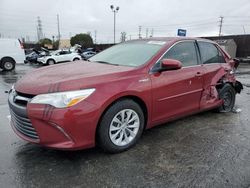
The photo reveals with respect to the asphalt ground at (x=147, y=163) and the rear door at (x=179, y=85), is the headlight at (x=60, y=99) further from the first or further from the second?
the rear door at (x=179, y=85)

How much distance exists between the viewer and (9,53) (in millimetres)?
13930

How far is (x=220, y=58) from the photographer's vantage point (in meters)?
4.69

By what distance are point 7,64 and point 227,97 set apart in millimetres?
13087

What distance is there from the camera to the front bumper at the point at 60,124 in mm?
2535

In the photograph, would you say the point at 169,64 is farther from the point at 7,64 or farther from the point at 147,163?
the point at 7,64

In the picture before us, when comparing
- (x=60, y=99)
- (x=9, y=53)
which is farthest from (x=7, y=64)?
(x=60, y=99)

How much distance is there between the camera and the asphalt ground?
251 centimetres

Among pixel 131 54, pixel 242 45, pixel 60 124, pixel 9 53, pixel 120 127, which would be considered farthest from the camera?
pixel 242 45

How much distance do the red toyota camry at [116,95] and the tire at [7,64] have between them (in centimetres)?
1176

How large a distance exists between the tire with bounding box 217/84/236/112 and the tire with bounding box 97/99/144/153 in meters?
2.22

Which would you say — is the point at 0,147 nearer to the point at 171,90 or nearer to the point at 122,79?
the point at 122,79

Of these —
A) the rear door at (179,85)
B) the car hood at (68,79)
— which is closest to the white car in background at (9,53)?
the car hood at (68,79)

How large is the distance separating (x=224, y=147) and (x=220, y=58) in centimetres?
206

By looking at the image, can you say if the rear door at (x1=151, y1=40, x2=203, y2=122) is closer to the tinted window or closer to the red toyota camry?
the red toyota camry
